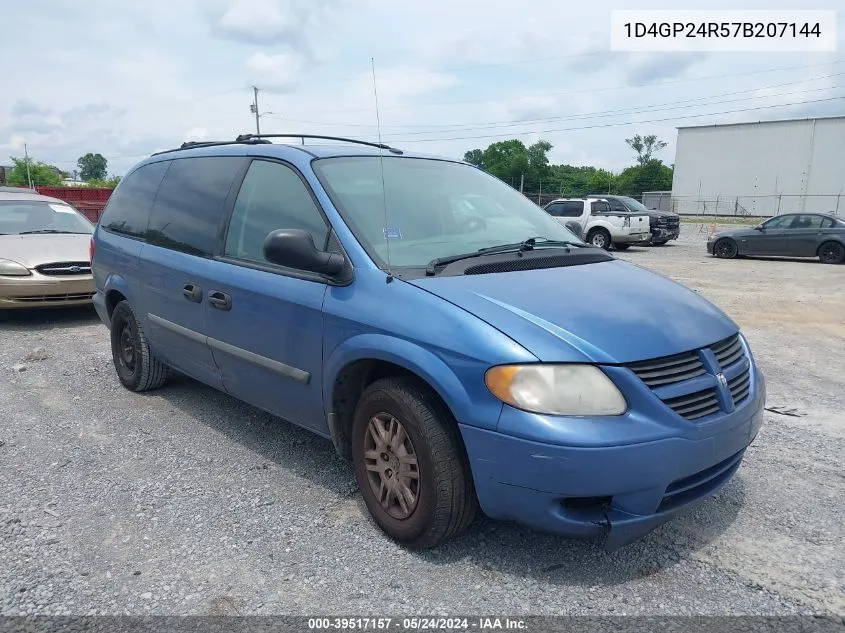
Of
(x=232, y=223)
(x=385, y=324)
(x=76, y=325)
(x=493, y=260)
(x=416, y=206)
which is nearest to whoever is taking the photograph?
(x=385, y=324)

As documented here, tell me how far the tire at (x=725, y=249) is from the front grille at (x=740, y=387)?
54.6 feet

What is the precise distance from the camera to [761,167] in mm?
58562

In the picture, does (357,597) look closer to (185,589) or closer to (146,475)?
(185,589)

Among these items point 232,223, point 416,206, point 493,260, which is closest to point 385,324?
point 493,260

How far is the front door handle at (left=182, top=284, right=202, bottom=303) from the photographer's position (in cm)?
397

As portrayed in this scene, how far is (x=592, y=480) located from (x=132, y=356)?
395 centimetres

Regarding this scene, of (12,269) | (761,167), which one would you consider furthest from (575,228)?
(761,167)

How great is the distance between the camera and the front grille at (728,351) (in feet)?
9.39

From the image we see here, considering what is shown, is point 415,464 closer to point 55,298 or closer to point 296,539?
point 296,539

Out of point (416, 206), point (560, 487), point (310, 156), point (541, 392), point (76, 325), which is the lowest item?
point (76, 325)

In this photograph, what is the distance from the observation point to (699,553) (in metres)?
2.91

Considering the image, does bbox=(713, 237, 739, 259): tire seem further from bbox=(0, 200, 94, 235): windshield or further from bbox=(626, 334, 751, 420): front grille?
bbox=(626, 334, 751, 420): front grille

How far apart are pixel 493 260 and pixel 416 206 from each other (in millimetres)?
578

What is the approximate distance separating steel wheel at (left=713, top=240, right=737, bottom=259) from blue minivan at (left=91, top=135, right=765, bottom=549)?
15.8 meters
